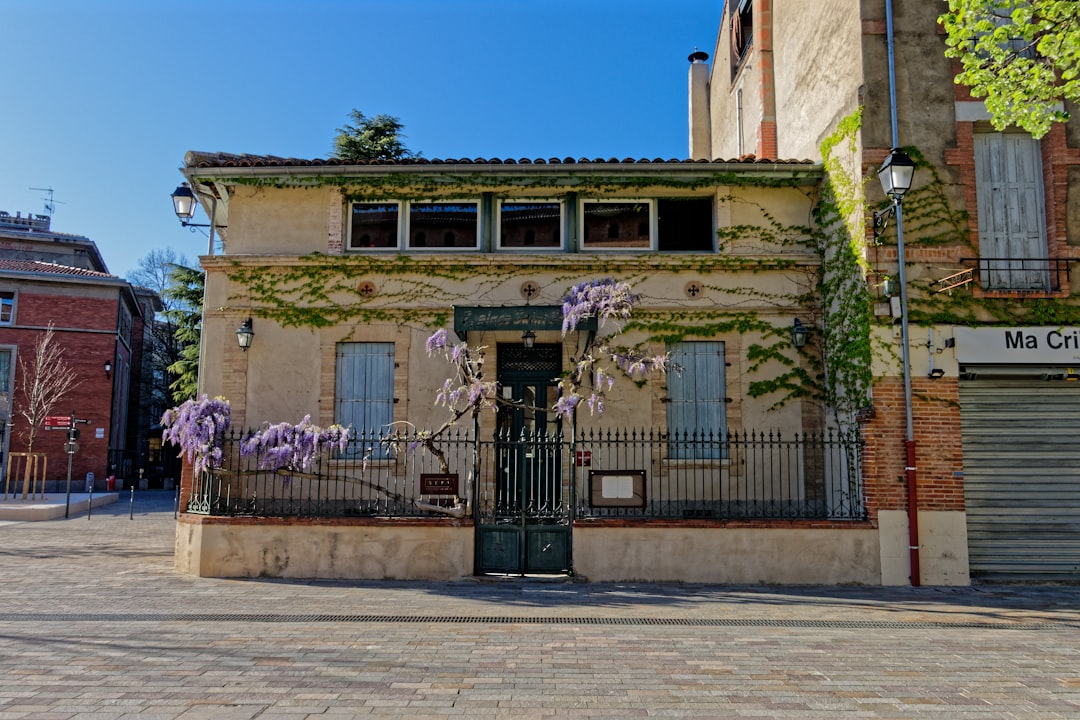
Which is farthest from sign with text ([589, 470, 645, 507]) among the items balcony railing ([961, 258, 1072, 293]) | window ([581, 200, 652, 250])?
balcony railing ([961, 258, 1072, 293])

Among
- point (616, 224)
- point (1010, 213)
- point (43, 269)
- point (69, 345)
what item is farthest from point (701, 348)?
point (43, 269)

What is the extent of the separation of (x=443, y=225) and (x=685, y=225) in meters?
4.05

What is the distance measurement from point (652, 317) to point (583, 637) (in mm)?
6536

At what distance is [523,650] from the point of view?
6.89 m

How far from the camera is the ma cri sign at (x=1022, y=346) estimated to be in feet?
36.4

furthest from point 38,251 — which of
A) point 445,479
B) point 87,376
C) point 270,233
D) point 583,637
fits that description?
point 583,637

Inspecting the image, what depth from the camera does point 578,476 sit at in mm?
12281

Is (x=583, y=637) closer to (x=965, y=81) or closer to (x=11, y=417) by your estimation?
(x=965, y=81)

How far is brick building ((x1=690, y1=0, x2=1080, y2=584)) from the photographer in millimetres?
11008

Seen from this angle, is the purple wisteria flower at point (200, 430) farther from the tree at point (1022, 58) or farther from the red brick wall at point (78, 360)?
the red brick wall at point (78, 360)

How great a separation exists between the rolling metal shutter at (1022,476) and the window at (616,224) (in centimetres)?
535

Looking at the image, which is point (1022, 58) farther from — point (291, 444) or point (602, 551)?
point (291, 444)

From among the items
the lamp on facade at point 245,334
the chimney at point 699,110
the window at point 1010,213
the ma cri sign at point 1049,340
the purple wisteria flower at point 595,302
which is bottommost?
the ma cri sign at point 1049,340

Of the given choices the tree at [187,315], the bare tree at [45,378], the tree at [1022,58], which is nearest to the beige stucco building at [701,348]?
the tree at [1022,58]
